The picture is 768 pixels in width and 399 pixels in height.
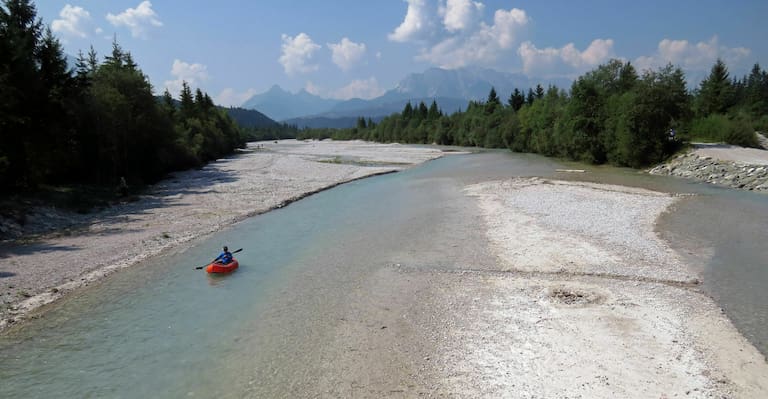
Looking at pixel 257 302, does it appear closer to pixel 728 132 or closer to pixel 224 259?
pixel 224 259

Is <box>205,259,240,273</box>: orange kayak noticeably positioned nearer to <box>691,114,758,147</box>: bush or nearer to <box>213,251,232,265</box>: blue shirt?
<box>213,251,232,265</box>: blue shirt

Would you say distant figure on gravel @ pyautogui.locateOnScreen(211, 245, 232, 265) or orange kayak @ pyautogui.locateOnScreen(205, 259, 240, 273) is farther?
distant figure on gravel @ pyautogui.locateOnScreen(211, 245, 232, 265)

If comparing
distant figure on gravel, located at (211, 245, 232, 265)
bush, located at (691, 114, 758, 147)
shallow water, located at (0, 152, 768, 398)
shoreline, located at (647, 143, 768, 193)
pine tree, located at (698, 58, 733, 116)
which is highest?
pine tree, located at (698, 58, 733, 116)

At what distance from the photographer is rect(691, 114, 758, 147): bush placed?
53.6 meters

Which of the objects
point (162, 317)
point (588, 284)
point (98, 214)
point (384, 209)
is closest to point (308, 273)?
point (162, 317)

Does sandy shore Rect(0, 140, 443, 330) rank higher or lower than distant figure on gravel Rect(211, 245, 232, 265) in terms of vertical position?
lower

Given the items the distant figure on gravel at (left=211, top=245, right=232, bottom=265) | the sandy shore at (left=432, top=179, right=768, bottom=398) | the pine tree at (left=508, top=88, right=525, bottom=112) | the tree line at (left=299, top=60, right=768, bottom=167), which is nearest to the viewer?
the sandy shore at (left=432, top=179, right=768, bottom=398)

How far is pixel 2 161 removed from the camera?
2434 cm

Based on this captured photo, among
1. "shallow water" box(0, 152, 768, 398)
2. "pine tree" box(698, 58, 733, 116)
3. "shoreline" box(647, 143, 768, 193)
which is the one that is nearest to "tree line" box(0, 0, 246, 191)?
"shallow water" box(0, 152, 768, 398)

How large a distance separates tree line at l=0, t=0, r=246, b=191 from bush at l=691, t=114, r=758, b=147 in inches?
2770

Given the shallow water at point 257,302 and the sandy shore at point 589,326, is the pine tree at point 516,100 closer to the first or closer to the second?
the shallow water at point 257,302

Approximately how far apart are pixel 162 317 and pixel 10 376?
3646 millimetres

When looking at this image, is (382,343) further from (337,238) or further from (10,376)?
(337,238)

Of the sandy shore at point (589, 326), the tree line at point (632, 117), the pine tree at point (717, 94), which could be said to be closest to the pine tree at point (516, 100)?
the tree line at point (632, 117)
